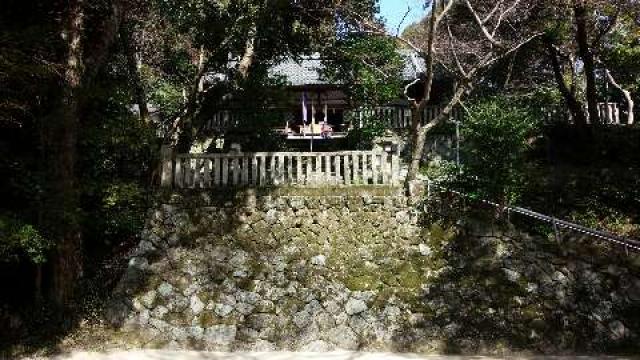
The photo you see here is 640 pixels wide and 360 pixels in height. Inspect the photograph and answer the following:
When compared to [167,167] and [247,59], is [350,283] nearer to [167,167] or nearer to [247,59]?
[167,167]

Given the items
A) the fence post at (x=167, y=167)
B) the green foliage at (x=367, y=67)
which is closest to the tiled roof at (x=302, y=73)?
the green foliage at (x=367, y=67)

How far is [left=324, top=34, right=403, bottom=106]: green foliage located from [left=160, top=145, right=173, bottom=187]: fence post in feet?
26.7

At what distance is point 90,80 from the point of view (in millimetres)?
10703

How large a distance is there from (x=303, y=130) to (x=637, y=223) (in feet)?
36.8

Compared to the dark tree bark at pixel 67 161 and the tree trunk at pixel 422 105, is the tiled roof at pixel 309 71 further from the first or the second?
the dark tree bark at pixel 67 161

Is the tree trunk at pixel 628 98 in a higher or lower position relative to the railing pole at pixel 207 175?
higher

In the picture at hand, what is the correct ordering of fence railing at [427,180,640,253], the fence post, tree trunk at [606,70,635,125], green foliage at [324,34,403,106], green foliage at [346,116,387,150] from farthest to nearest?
tree trunk at [606,70,635,125]
green foliage at [324,34,403,106]
green foliage at [346,116,387,150]
the fence post
fence railing at [427,180,640,253]

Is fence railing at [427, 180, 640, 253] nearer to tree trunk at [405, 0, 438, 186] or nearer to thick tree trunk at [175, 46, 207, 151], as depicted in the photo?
tree trunk at [405, 0, 438, 186]

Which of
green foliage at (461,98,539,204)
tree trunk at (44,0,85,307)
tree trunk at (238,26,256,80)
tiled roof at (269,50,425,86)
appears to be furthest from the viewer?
tiled roof at (269,50,425,86)

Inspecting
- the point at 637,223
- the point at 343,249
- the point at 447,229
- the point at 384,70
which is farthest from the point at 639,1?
the point at 343,249

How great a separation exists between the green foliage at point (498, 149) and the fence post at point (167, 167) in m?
6.20

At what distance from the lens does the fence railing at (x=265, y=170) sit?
38.4ft

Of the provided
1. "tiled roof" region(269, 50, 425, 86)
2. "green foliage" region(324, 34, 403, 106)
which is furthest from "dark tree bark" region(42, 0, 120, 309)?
"tiled roof" region(269, 50, 425, 86)

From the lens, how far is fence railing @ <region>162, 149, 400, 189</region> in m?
11.7
